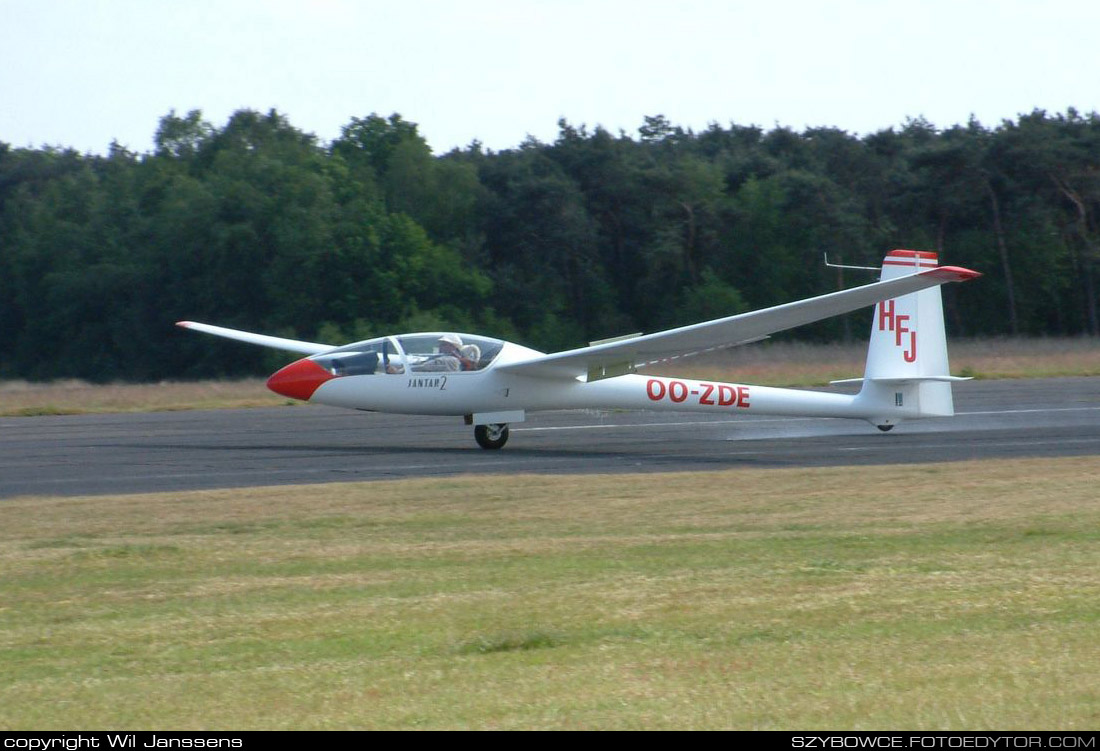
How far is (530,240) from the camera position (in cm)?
6353

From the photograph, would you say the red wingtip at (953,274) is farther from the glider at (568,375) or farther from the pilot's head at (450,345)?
the pilot's head at (450,345)

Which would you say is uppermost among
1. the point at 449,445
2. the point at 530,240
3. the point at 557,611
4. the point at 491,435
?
the point at 530,240

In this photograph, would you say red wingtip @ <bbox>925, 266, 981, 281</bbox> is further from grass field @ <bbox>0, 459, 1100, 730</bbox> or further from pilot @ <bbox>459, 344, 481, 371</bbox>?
pilot @ <bbox>459, 344, 481, 371</bbox>

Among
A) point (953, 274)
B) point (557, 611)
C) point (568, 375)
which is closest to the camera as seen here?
point (557, 611)

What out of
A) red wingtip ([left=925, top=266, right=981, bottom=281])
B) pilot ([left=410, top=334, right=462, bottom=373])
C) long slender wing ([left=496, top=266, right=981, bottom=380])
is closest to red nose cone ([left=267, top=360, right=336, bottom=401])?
pilot ([left=410, top=334, right=462, bottom=373])

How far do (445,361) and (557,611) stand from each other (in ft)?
38.0

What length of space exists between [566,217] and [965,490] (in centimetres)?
5079

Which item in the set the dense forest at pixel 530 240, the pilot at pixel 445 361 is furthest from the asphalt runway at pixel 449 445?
the dense forest at pixel 530 240

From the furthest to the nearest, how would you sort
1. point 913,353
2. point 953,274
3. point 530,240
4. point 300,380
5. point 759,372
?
point 530,240
point 759,372
point 913,353
point 300,380
point 953,274

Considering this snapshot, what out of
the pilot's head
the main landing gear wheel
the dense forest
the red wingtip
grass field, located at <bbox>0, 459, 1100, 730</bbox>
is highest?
the dense forest

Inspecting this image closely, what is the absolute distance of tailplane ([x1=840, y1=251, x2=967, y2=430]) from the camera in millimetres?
19297

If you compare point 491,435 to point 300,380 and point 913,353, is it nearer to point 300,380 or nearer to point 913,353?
point 300,380

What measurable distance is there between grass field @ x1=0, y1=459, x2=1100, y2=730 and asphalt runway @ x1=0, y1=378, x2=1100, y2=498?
2.94 meters

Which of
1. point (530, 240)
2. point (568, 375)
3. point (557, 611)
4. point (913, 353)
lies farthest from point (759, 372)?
point (557, 611)
